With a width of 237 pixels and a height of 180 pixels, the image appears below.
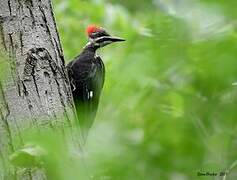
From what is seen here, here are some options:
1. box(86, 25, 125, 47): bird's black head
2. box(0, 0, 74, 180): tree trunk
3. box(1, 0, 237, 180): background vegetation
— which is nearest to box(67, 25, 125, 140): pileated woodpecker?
box(86, 25, 125, 47): bird's black head

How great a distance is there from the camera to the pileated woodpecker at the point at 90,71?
3.43m

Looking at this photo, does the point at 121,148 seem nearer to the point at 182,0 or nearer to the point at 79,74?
the point at 182,0

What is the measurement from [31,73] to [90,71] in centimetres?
172

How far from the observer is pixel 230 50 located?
100 cm

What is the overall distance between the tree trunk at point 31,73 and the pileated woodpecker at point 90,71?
1143mm

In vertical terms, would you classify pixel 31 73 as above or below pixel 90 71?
above

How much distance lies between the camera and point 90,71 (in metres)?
3.68

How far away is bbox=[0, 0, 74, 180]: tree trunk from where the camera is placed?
181 centimetres

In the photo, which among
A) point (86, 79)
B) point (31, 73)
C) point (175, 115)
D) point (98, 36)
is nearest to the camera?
point (175, 115)

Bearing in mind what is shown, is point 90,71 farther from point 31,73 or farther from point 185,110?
point 185,110

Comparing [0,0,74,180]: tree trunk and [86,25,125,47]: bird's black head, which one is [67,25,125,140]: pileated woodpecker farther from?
[0,0,74,180]: tree trunk

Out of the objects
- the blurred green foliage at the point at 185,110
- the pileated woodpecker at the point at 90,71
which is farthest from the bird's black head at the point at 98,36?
the blurred green foliage at the point at 185,110

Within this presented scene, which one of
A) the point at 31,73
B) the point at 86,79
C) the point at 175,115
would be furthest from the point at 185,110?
the point at 86,79

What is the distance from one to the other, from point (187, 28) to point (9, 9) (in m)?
1.12
